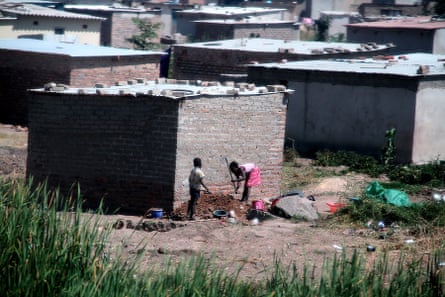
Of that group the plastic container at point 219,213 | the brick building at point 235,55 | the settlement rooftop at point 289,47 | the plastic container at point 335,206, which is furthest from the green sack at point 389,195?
the settlement rooftop at point 289,47

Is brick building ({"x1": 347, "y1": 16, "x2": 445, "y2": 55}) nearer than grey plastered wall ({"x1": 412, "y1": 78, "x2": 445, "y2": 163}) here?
No

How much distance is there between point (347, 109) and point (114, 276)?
510 inches

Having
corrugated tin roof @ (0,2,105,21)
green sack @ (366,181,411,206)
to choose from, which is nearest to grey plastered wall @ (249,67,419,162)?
green sack @ (366,181,411,206)

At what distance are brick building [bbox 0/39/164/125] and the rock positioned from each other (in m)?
10.1

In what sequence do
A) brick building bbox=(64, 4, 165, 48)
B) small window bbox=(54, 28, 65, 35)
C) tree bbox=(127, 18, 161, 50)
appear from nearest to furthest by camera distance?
small window bbox=(54, 28, 65, 35) < tree bbox=(127, 18, 161, 50) < brick building bbox=(64, 4, 165, 48)

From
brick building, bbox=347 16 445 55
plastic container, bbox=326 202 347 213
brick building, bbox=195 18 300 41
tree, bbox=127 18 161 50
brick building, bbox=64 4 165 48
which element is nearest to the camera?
plastic container, bbox=326 202 347 213

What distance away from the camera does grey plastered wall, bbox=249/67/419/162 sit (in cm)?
1955

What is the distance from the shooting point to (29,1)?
44875 millimetres

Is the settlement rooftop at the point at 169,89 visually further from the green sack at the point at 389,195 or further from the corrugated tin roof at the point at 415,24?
the corrugated tin roof at the point at 415,24

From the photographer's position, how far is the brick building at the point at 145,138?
47.2 feet

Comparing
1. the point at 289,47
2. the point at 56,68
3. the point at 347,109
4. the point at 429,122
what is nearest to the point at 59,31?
the point at 289,47

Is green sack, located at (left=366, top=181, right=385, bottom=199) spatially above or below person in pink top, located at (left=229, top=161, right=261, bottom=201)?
below

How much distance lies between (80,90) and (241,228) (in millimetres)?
3628

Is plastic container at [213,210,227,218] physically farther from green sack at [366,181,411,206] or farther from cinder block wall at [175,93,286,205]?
green sack at [366,181,411,206]
